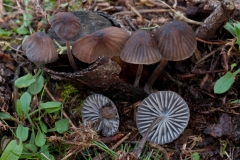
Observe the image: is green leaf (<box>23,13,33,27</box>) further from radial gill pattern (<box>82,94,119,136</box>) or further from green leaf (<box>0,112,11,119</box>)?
radial gill pattern (<box>82,94,119,136</box>)

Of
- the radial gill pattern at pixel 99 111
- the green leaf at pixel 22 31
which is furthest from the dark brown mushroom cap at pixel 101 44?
the green leaf at pixel 22 31

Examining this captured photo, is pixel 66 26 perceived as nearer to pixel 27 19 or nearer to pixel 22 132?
pixel 22 132

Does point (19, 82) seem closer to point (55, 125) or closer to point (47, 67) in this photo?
point (47, 67)

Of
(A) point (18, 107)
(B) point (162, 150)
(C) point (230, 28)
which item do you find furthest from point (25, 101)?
(C) point (230, 28)

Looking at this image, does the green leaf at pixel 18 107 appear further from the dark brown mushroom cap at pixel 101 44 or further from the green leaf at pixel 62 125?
the dark brown mushroom cap at pixel 101 44

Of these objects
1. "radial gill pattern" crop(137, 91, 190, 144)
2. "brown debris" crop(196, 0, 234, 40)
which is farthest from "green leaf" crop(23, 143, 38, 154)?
"brown debris" crop(196, 0, 234, 40)

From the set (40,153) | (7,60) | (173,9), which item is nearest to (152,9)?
(173,9)
